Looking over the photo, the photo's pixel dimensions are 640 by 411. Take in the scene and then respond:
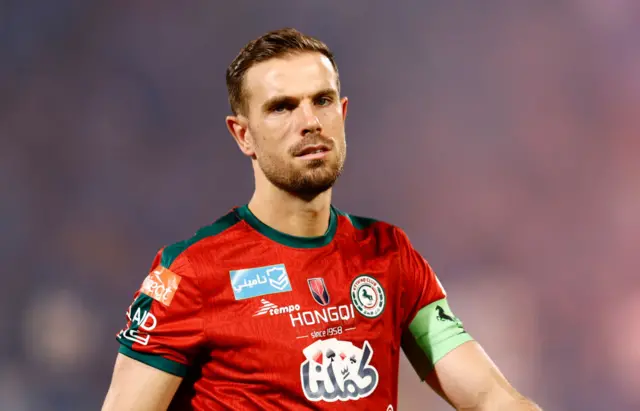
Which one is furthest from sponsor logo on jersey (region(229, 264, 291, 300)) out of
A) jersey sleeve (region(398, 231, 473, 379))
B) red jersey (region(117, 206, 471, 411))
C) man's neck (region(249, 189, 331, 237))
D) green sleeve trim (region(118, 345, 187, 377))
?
jersey sleeve (region(398, 231, 473, 379))

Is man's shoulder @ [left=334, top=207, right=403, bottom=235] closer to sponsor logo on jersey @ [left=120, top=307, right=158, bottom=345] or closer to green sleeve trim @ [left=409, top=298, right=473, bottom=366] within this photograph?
green sleeve trim @ [left=409, top=298, right=473, bottom=366]

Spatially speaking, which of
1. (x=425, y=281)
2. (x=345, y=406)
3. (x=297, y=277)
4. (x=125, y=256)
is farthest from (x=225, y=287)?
(x=125, y=256)

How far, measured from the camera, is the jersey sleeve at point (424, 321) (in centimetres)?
195

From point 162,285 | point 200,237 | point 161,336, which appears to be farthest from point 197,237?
point 161,336

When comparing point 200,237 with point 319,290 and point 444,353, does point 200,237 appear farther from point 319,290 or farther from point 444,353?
point 444,353

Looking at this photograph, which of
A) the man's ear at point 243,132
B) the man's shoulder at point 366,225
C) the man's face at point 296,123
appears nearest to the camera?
the man's face at point 296,123

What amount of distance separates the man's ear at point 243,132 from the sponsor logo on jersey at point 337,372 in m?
0.50

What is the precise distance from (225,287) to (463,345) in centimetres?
62

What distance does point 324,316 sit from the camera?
182 cm

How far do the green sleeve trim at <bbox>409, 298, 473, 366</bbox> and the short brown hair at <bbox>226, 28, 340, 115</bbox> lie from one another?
674mm

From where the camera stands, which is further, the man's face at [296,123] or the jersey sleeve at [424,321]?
the jersey sleeve at [424,321]

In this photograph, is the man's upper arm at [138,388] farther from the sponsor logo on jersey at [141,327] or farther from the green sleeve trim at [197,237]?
the green sleeve trim at [197,237]

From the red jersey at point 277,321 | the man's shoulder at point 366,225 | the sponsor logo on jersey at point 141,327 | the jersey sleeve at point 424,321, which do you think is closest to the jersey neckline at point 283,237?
the red jersey at point 277,321

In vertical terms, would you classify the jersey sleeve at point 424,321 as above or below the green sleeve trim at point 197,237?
below
